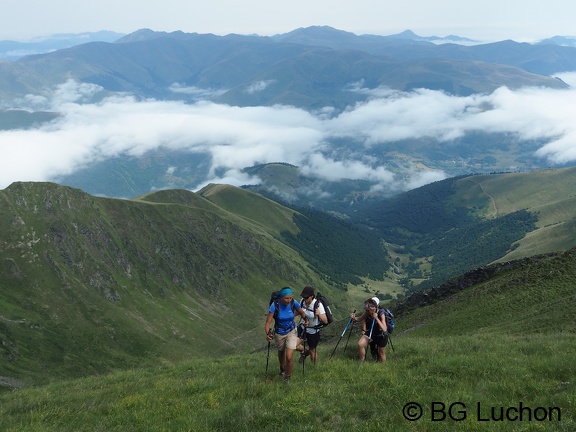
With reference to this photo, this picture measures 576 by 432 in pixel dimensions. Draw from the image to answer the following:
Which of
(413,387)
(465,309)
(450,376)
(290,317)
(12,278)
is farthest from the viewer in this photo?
(12,278)

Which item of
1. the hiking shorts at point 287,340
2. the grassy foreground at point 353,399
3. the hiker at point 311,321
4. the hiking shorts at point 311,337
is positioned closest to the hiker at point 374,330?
the grassy foreground at point 353,399

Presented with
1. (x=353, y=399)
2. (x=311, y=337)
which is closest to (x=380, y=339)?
(x=311, y=337)

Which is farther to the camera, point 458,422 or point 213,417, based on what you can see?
point 213,417

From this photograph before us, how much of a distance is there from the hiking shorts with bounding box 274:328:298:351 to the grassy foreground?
59.4 inches

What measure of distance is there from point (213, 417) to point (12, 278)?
603ft

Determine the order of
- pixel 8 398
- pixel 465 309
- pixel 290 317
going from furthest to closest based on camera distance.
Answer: pixel 465 309 → pixel 8 398 → pixel 290 317

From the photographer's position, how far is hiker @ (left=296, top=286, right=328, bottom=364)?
2083 cm

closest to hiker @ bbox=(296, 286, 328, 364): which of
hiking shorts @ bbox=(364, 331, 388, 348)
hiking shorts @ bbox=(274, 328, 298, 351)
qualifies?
hiking shorts @ bbox=(274, 328, 298, 351)

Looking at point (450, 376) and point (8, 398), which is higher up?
point (450, 376)

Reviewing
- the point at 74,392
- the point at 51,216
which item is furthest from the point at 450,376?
the point at 51,216

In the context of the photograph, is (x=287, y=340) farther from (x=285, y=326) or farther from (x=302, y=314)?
(x=302, y=314)

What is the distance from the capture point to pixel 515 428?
12.9 metres

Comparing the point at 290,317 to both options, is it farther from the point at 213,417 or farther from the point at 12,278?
the point at 12,278

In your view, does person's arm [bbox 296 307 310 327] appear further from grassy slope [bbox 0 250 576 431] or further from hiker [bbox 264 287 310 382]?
grassy slope [bbox 0 250 576 431]
